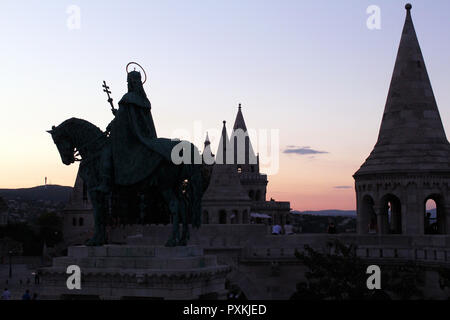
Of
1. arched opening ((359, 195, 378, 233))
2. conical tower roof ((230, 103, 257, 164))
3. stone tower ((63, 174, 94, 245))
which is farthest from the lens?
stone tower ((63, 174, 94, 245))

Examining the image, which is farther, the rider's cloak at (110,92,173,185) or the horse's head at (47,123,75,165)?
the horse's head at (47,123,75,165)

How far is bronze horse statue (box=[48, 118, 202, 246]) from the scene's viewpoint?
1400 cm

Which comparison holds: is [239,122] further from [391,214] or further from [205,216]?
[391,214]

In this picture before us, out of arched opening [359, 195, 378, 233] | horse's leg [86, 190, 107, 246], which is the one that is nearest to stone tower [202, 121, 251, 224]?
arched opening [359, 195, 378, 233]

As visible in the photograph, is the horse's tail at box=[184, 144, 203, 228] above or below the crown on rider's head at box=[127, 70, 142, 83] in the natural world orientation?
below

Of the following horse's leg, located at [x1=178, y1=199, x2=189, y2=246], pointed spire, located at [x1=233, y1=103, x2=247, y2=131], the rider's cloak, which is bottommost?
horse's leg, located at [x1=178, y1=199, x2=189, y2=246]

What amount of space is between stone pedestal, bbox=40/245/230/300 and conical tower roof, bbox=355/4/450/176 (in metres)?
15.4

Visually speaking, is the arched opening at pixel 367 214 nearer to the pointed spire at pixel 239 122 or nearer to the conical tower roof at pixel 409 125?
the conical tower roof at pixel 409 125

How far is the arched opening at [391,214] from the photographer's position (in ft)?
93.5

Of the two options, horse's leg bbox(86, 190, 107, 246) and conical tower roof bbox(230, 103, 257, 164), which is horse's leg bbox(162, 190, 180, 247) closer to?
horse's leg bbox(86, 190, 107, 246)
